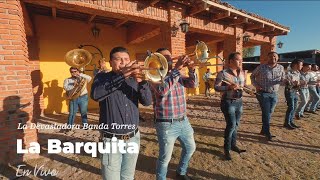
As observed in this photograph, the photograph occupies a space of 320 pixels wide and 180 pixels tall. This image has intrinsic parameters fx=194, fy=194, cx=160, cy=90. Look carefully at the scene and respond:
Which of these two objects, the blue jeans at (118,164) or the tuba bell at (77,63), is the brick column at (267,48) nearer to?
the tuba bell at (77,63)

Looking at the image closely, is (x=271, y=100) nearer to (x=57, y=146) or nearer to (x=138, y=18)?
(x=138, y=18)

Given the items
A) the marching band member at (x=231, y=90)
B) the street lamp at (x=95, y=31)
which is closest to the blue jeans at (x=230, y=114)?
the marching band member at (x=231, y=90)

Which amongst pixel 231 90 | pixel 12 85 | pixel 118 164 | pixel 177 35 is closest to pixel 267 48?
pixel 177 35

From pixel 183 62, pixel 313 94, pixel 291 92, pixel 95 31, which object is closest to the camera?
pixel 183 62

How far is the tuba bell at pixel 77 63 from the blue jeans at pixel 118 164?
349 cm

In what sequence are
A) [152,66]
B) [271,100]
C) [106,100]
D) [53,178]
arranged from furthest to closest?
[271,100] → [53,178] → [152,66] → [106,100]

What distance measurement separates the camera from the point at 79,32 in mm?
8250

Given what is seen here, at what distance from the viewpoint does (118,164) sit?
86.2 inches

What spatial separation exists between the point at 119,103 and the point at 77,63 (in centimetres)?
415

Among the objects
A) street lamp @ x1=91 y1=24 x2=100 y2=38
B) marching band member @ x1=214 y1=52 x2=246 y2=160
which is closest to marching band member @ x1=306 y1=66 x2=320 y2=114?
marching band member @ x1=214 y1=52 x2=246 y2=160

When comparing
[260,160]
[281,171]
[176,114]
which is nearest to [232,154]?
[260,160]

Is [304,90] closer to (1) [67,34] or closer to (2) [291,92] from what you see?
(2) [291,92]

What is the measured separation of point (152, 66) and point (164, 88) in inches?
13.1

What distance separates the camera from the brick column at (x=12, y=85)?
3.58 meters
